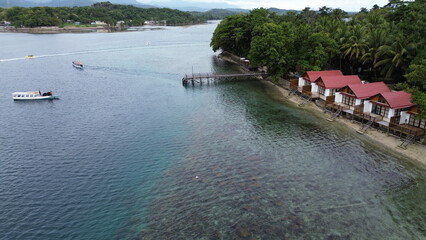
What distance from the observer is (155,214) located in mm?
27297

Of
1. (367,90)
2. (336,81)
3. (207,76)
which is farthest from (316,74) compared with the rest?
(207,76)

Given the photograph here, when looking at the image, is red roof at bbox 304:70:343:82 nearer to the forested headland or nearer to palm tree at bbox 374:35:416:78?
the forested headland

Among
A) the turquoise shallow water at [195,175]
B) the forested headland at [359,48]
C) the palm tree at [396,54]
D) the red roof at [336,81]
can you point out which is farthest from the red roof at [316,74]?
the palm tree at [396,54]

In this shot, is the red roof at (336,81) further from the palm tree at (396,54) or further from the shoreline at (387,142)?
the palm tree at (396,54)

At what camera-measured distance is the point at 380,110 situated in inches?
1751

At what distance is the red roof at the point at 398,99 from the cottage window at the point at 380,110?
5.33 feet

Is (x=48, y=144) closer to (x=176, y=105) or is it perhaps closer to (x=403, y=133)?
(x=176, y=105)

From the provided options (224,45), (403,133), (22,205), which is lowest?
(22,205)

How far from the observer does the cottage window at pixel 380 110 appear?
4338 cm

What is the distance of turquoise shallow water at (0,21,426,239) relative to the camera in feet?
84.7

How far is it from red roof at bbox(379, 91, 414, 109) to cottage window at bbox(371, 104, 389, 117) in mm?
1624

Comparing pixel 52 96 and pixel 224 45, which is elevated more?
pixel 224 45

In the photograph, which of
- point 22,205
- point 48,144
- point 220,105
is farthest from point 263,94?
point 22,205

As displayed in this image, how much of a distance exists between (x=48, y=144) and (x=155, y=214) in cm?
2407
